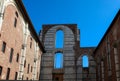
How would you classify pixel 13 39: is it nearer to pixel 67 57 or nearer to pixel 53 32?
pixel 67 57

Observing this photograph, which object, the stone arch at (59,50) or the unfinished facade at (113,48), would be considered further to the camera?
the stone arch at (59,50)

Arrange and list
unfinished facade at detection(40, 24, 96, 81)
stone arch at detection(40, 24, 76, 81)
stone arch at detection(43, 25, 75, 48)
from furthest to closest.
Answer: stone arch at detection(43, 25, 75, 48) < stone arch at detection(40, 24, 76, 81) < unfinished facade at detection(40, 24, 96, 81)

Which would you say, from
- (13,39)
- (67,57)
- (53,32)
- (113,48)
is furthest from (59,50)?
(13,39)

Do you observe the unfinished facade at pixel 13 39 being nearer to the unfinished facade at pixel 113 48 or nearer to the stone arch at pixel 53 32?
the unfinished facade at pixel 113 48

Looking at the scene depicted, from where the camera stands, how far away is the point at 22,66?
1891 cm

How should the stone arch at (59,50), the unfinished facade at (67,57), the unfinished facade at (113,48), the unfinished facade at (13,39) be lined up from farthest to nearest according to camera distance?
the stone arch at (59,50), the unfinished facade at (67,57), the unfinished facade at (113,48), the unfinished facade at (13,39)

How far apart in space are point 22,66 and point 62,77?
13.4 metres

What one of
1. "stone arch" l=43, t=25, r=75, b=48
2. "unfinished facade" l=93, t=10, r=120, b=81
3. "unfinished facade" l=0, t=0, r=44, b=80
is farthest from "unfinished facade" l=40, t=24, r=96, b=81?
"unfinished facade" l=0, t=0, r=44, b=80

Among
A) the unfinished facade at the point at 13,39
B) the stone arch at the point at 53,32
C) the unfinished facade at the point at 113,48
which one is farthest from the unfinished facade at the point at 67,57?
the unfinished facade at the point at 13,39

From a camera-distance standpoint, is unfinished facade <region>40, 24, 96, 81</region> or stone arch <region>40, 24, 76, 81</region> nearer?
unfinished facade <region>40, 24, 96, 81</region>

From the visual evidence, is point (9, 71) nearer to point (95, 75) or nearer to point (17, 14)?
point (17, 14)

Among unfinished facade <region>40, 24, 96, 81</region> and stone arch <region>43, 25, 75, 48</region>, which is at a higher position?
stone arch <region>43, 25, 75, 48</region>

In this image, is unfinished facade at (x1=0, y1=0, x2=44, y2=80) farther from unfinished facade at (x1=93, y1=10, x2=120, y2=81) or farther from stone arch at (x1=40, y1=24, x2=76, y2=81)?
unfinished facade at (x1=93, y1=10, x2=120, y2=81)

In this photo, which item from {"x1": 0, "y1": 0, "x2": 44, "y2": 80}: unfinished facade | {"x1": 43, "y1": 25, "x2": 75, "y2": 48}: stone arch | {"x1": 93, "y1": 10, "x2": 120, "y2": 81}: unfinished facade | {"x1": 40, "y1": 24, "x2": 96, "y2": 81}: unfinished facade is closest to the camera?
{"x1": 0, "y1": 0, "x2": 44, "y2": 80}: unfinished facade
